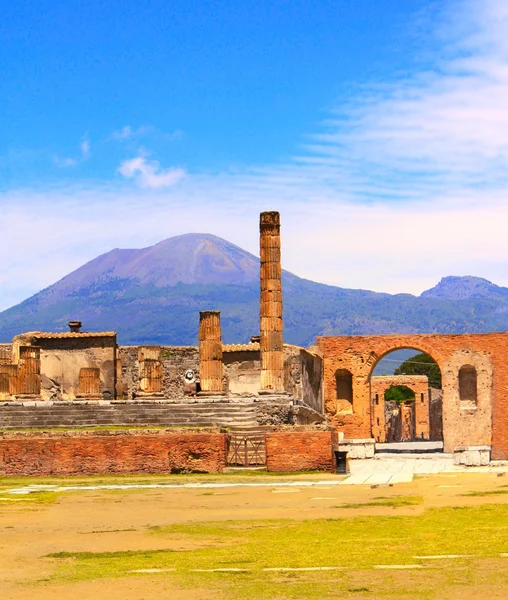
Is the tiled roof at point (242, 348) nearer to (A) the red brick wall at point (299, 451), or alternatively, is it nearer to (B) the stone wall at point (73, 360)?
(B) the stone wall at point (73, 360)

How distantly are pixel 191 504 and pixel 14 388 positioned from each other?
19338 millimetres

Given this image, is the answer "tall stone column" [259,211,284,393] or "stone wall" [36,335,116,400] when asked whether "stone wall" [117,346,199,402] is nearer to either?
"stone wall" [36,335,116,400]

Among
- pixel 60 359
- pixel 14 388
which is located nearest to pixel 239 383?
pixel 60 359

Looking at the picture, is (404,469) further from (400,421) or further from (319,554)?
(400,421)

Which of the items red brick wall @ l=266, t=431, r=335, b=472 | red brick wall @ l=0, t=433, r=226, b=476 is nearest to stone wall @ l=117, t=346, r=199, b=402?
red brick wall @ l=0, t=433, r=226, b=476

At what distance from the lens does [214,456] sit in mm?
27422

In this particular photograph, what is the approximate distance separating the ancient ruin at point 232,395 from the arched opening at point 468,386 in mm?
48

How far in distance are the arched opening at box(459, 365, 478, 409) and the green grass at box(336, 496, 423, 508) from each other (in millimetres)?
26571

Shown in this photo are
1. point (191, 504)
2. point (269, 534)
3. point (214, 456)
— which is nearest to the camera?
point (269, 534)

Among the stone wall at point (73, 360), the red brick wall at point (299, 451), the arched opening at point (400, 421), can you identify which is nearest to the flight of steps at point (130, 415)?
the red brick wall at point (299, 451)

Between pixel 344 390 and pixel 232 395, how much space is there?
15.1ft

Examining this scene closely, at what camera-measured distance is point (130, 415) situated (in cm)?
3231

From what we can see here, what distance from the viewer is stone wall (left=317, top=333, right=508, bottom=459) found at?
46.5 m

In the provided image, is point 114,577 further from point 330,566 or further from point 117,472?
point 117,472
